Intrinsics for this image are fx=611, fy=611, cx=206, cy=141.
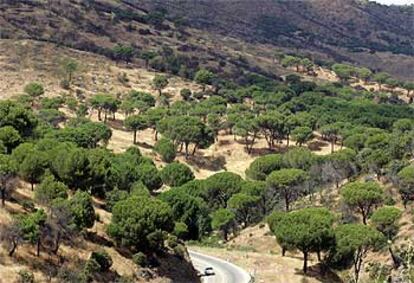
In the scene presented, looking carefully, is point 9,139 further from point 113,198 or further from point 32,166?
point 113,198

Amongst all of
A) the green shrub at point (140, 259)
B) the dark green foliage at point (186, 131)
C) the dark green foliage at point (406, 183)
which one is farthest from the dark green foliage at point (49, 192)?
the dark green foliage at point (186, 131)

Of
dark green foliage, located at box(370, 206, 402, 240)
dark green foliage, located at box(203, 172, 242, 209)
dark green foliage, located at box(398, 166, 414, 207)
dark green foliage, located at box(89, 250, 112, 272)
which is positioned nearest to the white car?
dark green foliage, located at box(89, 250, 112, 272)

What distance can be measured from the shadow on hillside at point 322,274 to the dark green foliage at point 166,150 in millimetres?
52493

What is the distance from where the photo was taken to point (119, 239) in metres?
53.3

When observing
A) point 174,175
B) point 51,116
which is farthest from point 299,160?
point 51,116

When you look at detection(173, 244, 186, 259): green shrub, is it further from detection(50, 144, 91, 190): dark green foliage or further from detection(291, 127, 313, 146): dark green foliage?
detection(291, 127, 313, 146): dark green foliage

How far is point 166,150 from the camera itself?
113m

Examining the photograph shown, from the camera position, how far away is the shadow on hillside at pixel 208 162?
118 meters

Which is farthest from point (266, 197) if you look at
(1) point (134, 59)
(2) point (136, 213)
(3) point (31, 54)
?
(1) point (134, 59)

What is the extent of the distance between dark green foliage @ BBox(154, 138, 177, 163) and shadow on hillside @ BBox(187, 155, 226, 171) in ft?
17.3

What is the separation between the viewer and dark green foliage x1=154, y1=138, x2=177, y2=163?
112750mm

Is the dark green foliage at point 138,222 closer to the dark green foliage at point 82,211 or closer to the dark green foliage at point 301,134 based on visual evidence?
the dark green foliage at point 82,211

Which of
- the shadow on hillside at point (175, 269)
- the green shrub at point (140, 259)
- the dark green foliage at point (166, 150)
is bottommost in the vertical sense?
the dark green foliage at point (166, 150)

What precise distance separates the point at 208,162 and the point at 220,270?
2358 inches
